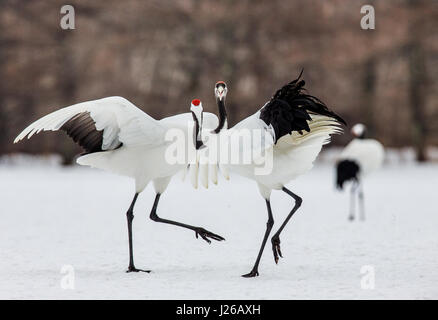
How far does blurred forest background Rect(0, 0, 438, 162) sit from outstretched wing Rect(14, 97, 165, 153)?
592 inches

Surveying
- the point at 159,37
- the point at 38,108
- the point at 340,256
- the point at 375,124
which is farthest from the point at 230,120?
the point at 340,256

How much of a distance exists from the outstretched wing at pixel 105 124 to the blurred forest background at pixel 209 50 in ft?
49.4

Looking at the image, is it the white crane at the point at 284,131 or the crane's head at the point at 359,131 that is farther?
the crane's head at the point at 359,131

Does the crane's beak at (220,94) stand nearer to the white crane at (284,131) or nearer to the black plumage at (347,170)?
the white crane at (284,131)

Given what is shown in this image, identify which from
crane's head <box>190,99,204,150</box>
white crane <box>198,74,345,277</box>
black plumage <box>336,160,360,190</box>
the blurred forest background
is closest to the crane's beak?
white crane <box>198,74,345,277</box>

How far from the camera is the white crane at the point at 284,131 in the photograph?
560cm

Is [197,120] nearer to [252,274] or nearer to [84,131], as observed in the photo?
[84,131]

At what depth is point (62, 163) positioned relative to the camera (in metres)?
22.6

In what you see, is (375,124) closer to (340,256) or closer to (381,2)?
(381,2)

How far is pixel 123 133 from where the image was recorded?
573 centimetres

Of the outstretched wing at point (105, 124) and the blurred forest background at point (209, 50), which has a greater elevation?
the blurred forest background at point (209, 50)

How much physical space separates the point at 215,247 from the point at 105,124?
2292 millimetres

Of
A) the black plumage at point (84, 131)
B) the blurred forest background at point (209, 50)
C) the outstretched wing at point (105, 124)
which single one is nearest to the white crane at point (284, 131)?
the outstretched wing at point (105, 124)

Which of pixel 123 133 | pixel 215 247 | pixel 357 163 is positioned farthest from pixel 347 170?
pixel 123 133
